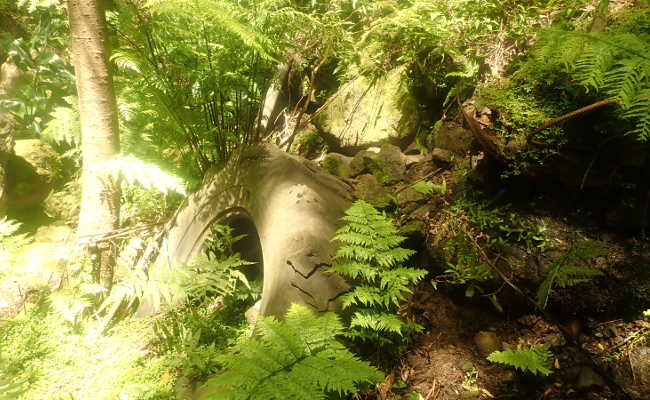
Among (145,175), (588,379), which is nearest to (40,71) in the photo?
(145,175)

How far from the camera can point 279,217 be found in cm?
246

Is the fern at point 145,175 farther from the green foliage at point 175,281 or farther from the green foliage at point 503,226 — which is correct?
the green foliage at point 503,226

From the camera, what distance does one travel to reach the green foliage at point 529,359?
1.61 meters

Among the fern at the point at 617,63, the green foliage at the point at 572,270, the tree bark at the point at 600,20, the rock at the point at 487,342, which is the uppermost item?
the tree bark at the point at 600,20

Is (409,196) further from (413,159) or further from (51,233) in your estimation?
(51,233)

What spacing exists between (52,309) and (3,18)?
5.48 metres

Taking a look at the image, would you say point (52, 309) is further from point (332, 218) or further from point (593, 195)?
point (593, 195)

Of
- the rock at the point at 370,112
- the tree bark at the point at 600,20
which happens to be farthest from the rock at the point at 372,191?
the tree bark at the point at 600,20

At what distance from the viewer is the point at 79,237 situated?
116 inches

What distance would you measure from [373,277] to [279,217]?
0.89 meters

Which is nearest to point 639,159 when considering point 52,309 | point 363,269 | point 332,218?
point 363,269

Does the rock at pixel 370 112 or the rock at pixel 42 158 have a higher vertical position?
the rock at pixel 370 112

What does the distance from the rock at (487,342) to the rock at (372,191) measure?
3.68 feet

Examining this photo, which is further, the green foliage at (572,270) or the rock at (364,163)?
the rock at (364,163)
